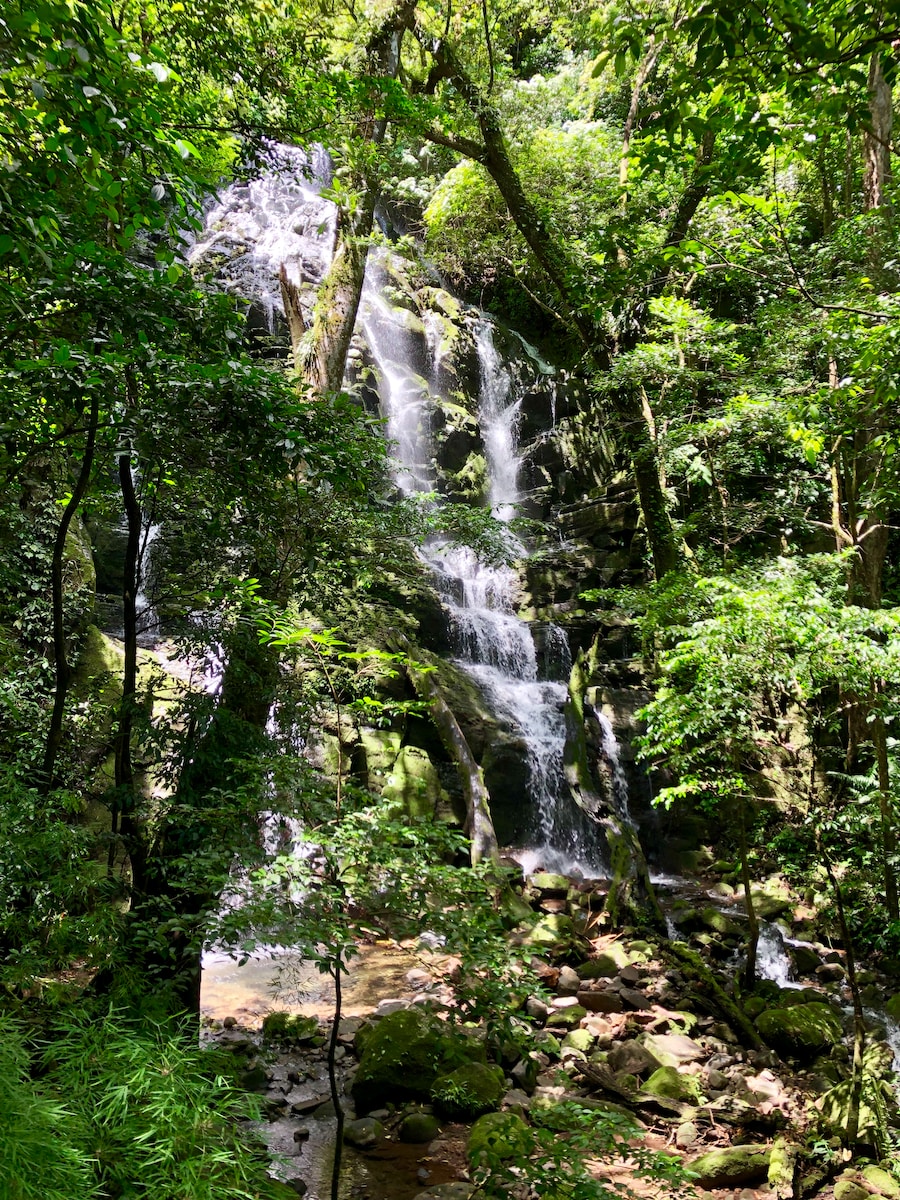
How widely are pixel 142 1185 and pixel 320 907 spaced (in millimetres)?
1016

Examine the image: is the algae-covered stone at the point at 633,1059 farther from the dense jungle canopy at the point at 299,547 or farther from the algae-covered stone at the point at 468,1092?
the dense jungle canopy at the point at 299,547

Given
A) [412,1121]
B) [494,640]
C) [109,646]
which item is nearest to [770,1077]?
[412,1121]

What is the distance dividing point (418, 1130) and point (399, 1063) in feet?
1.69

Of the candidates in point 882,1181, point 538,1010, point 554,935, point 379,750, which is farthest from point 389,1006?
point 379,750

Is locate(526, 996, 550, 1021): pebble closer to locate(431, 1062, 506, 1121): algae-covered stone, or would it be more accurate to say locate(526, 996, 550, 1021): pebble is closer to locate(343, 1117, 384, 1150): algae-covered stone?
locate(431, 1062, 506, 1121): algae-covered stone

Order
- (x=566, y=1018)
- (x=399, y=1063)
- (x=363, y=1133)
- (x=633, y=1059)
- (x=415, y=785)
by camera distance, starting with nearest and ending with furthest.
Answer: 1. (x=363, y=1133)
2. (x=399, y=1063)
3. (x=633, y=1059)
4. (x=566, y=1018)
5. (x=415, y=785)

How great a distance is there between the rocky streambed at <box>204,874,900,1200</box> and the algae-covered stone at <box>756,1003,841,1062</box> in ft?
0.05

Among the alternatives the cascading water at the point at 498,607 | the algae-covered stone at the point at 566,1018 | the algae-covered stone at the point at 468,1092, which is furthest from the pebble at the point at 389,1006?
the cascading water at the point at 498,607

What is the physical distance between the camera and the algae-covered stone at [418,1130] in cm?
445

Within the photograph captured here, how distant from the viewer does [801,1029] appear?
19.1 ft

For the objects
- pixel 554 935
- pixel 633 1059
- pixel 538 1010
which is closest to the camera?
pixel 633 1059

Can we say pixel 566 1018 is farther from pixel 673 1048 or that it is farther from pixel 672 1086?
pixel 672 1086

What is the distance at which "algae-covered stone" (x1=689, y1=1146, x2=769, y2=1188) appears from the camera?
4230 millimetres

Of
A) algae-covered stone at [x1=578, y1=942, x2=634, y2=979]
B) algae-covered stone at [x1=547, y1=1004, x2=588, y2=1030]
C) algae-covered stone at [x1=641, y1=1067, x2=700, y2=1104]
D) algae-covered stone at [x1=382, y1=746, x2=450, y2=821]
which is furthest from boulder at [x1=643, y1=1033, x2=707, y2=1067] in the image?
algae-covered stone at [x1=382, y1=746, x2=450, y2=821]
